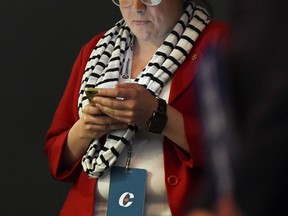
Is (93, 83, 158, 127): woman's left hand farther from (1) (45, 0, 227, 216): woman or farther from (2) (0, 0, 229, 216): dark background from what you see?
(2) (0, 0, 229, 216): dark background

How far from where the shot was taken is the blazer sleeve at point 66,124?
1.50m

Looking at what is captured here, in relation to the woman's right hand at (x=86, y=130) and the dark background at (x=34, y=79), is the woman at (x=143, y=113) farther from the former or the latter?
the dark background at (x=34, y=79)

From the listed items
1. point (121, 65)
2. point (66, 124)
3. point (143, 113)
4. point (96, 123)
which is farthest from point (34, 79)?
point (143, 113)

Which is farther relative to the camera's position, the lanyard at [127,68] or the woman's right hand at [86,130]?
the lanyard at [127,68]

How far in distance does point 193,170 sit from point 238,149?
925 mm

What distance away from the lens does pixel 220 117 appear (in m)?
0.45

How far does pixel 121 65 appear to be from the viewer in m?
1.47

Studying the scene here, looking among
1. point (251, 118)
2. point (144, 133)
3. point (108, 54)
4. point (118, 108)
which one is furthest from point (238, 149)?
point (108, 54)

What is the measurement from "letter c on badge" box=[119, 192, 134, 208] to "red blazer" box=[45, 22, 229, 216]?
0.32ft

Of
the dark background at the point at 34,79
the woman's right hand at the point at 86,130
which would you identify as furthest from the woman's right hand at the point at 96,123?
the dark background at the point at 34,79

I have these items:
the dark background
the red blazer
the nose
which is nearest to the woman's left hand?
the red blazer

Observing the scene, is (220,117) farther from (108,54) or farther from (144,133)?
(108,54)

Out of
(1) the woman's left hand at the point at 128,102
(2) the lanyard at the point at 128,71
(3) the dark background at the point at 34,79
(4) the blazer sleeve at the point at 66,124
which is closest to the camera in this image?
(1) the woman's left hand at the point at 128,102

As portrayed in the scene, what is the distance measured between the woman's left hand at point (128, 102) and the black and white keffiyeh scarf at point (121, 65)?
0.07 meters
